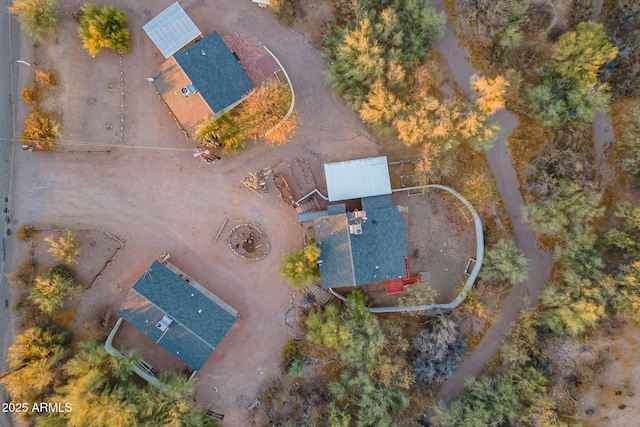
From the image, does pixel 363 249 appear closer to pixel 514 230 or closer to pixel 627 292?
pixel 514 230

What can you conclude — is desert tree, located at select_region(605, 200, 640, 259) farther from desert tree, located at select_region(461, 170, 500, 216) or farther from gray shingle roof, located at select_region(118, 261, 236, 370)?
gray shingle roof, located at select_region(118, 261, 236, 370)

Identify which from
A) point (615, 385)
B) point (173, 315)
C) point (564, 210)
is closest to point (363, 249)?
point (173, 315)

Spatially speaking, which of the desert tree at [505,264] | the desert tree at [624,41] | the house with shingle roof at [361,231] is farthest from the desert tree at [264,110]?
the desert tree at [624,41]

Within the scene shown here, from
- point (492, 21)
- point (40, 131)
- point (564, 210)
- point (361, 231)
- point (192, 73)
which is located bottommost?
point (564, 210)

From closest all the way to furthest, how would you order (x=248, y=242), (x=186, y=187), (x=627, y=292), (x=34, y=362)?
(x=34, y=362) < (x=627, y=292) < (x=186, y=187) < (x=248, y=242)

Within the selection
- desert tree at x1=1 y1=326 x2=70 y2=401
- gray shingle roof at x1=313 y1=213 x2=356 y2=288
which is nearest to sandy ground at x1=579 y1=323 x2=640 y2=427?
gray shingle roof at x1=313 y1=213 x2=356 y2=288

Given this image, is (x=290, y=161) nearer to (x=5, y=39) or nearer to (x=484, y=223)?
(x=484, y=223)
